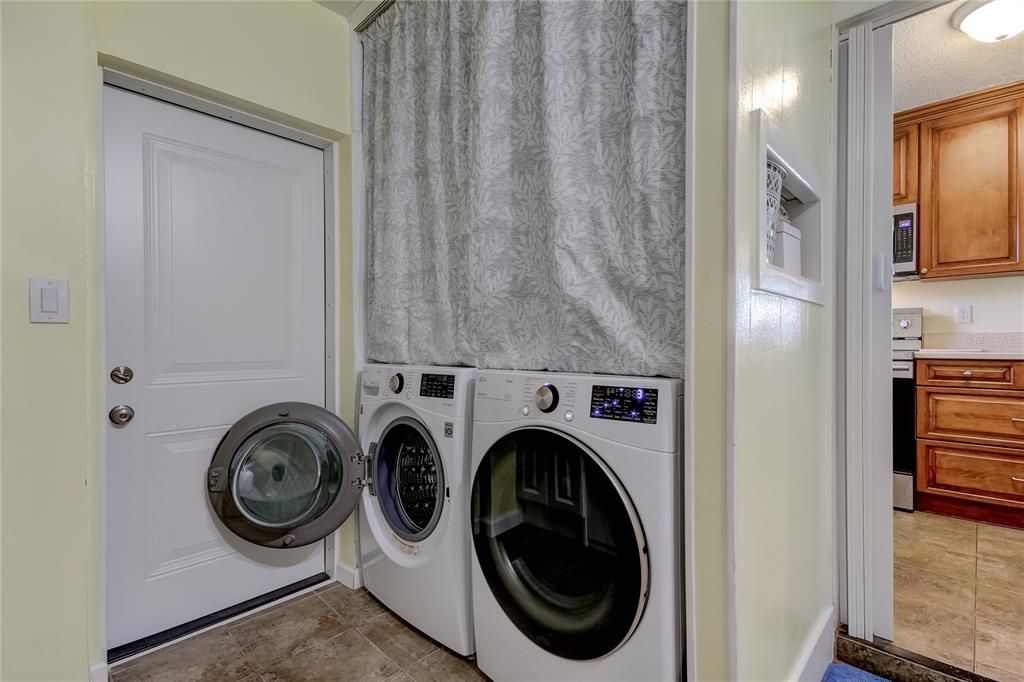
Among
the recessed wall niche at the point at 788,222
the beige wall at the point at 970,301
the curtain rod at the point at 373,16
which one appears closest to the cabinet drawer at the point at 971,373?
the beige wall at the point at 970,301

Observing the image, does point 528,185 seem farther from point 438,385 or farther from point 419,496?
point 419,496

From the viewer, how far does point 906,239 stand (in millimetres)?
3102

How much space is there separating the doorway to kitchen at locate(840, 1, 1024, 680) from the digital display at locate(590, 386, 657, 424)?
92 cm

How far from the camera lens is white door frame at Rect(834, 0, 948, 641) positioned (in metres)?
1.52

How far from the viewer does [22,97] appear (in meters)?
1.10

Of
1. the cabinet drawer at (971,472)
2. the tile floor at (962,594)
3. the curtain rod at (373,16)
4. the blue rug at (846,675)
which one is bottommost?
the blue rug at (846,675)

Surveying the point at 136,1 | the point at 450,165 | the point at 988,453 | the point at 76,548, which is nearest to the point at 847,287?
the point at 450,165

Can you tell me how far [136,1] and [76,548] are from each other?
5.25 feet

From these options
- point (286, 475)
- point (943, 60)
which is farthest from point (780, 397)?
point (943, 60)

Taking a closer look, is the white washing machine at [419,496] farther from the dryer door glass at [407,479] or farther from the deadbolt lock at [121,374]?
the deadbolt lock at [121,374]

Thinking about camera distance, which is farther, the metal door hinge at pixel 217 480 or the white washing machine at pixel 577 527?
the metal door hinge at pixel 217 480

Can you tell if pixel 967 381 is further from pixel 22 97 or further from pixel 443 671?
pixel 22 97

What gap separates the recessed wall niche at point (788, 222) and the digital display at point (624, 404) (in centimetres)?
34

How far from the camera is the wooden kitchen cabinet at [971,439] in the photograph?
8.27ft
